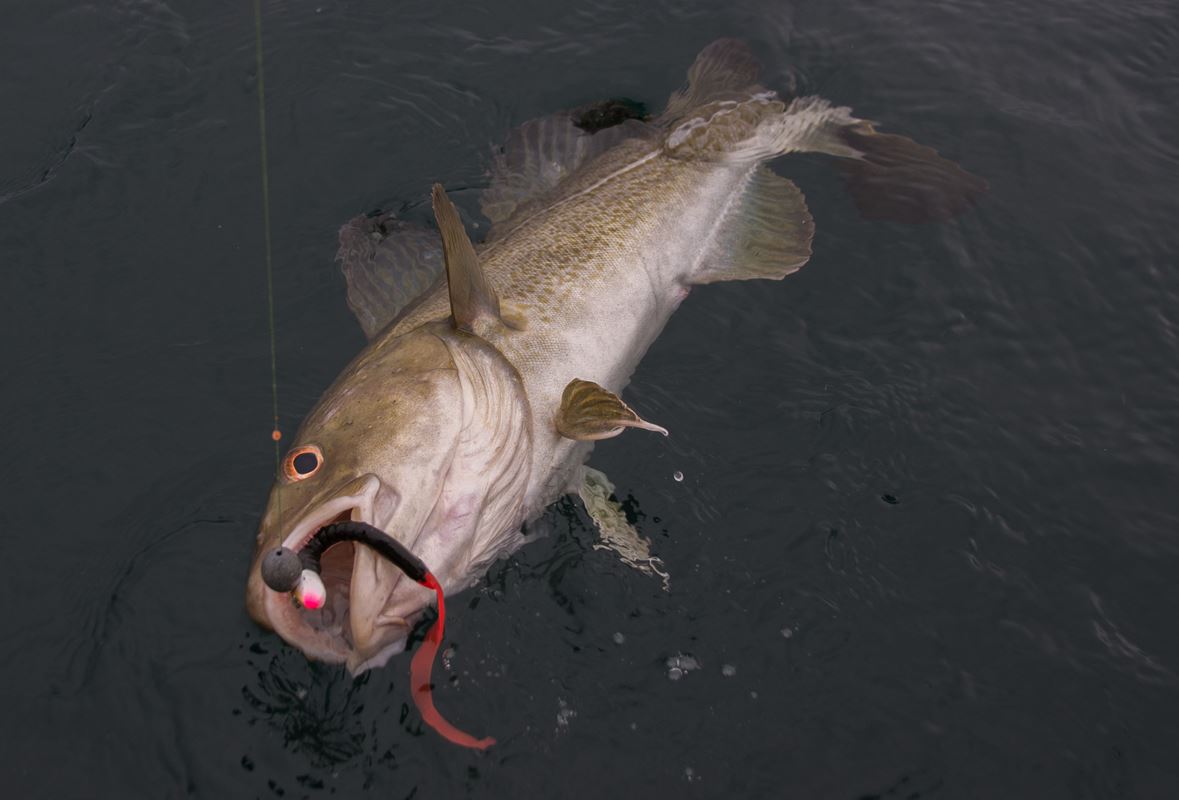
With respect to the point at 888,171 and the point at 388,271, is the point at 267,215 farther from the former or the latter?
the point at 888,171

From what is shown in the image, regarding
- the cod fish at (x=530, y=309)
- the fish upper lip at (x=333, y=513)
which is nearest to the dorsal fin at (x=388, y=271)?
the cod fish at (x=530, y=309)

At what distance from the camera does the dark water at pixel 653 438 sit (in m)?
4.10

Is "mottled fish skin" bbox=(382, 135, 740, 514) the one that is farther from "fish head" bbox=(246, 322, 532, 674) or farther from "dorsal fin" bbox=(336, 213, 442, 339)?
"dorsal fin" bbox=(336, 213, 442, 339)

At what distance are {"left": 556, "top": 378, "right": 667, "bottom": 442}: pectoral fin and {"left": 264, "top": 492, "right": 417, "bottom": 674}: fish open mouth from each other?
109 cm

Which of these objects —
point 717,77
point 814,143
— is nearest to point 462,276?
point 814,143

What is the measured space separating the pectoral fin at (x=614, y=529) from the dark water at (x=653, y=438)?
72 mm

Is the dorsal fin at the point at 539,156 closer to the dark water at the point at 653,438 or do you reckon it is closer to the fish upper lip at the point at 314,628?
the dark water at the point at 653,438

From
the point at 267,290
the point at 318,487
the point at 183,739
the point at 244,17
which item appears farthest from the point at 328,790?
the point at 244,17

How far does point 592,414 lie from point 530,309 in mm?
748

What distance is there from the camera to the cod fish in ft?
12.3

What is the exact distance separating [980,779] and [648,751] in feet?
4.61

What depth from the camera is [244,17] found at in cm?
761

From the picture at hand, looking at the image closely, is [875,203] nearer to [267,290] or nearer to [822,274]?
[822,274]

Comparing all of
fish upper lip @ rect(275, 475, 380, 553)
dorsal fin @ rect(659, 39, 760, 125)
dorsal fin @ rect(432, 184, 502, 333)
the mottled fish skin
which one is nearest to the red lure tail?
fish upper lip @ rect(275, 475, 380, 553)
